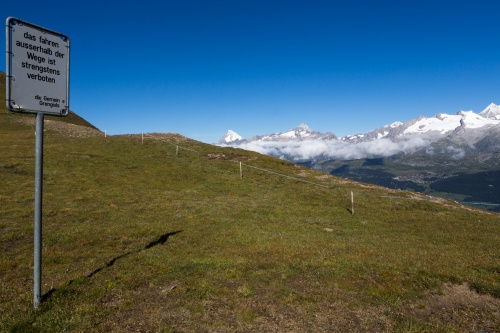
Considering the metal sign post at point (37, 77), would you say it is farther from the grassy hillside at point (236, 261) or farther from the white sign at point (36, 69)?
the grassy hillside at point (236, 261)

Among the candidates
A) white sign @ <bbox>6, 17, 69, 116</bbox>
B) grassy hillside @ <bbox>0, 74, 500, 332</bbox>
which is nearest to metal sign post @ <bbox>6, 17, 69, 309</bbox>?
white sign @ <bbox>6, 17, 69, 116</bbox>

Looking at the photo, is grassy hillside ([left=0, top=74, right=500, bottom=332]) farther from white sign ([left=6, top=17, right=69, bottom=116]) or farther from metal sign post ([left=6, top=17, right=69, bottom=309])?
white sign ([left=6, top=17, right=69, bottom=116])

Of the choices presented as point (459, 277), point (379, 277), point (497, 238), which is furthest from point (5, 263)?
point (497, 238)

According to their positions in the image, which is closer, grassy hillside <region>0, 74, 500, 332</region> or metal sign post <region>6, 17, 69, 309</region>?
metal sign post <region>6, 17, 69, 309</region>

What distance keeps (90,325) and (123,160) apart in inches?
1780

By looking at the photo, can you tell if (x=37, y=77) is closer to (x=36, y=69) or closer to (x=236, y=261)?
(x=36, y=69)

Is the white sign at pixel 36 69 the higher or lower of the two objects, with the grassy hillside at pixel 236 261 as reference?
higher

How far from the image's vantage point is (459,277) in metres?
13.5

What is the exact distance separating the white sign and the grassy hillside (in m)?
6.71

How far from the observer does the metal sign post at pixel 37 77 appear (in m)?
8.59

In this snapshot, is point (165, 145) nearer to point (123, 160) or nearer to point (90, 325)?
point (123, 160)

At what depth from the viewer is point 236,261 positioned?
48.4 feet

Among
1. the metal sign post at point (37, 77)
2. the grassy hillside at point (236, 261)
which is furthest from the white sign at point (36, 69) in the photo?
the grassy hillside at point (236, 261)

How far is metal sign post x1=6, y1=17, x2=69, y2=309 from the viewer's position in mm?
8586
